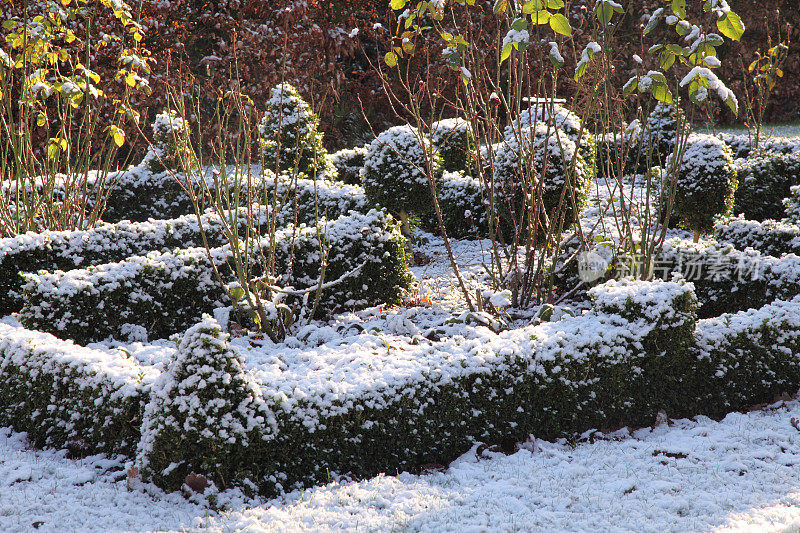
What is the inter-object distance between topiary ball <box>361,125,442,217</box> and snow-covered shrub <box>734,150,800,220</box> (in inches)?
143

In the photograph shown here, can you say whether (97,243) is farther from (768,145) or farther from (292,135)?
(768,145)

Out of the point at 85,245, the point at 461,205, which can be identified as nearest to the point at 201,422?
the point at 85,245

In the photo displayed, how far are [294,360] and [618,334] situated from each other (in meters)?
1.84

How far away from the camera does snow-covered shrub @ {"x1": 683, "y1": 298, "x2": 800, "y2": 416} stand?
338 centimetres

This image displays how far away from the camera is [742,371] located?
3.41 m

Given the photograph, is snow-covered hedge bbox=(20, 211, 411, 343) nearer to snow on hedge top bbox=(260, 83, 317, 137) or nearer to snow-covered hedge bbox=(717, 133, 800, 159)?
snow on hedge top bbox=(260, 83, 317, 137)

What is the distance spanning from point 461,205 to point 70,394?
4.89m

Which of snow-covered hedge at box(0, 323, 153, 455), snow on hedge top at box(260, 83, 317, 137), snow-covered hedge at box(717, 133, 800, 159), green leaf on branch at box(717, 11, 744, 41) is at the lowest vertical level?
snow-covered hedge at box(0, 323, 153, 455)

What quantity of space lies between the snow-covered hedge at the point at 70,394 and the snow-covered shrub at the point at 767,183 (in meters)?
6.85

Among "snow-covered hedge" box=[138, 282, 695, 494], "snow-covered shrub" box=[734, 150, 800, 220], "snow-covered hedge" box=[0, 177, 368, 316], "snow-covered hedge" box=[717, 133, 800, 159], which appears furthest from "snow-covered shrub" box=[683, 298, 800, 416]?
"snow-covered hedge" box=[717, 133, 800, 159]

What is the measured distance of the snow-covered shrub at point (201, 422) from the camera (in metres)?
2.60

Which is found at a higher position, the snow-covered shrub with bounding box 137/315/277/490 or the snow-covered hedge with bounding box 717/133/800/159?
the snow-covered hedge with bounding box 717/133/800/159

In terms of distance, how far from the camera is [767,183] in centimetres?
695

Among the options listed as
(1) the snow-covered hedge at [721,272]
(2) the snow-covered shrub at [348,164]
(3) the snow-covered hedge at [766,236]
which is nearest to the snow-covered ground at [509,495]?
(1) the snow-covered hedge at [721,272]
